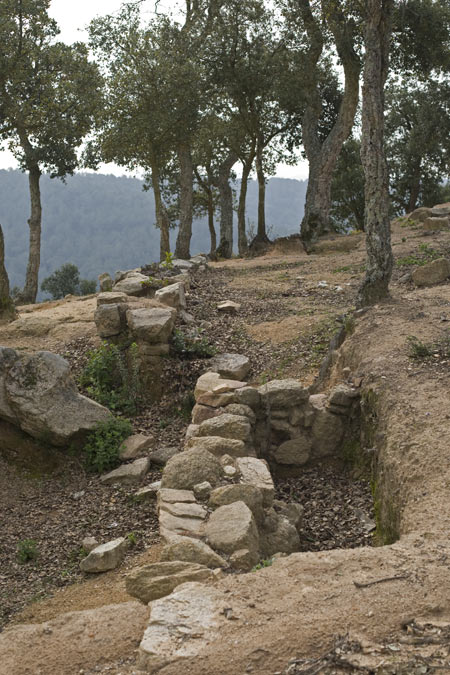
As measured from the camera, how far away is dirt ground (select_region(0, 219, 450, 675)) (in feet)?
10.2

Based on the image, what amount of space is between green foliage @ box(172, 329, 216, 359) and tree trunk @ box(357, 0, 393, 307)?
8.78ft

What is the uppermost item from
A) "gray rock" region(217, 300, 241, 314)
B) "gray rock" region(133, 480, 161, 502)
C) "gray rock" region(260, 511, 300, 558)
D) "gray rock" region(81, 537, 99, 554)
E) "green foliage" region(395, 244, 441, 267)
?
"green foliage" region(395, 244, 441, 267)

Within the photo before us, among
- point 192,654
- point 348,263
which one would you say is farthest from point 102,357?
point 348,263

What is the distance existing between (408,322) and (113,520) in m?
5.02

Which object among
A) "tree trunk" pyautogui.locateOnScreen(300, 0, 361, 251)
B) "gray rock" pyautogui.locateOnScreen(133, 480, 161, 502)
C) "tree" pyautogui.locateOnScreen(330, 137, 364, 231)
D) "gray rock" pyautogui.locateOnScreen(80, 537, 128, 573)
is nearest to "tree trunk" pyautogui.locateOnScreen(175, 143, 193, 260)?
"tree trunk" pyautogui.locateOnScreen(300, 0, 361, 251)

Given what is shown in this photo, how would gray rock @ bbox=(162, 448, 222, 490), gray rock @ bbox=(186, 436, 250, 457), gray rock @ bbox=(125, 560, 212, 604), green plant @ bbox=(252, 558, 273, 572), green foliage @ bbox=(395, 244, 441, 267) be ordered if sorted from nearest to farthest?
gray rock @ bbox=(125, 560, 212, 604) < green plant @ bbox=(252, 558, 273, 572) < gray rock @ bbox=(162, 448, 222, 490) < gray rock @ bbox=(186, 436, 250, 457) < green foliage @ bbox=(395, 244, 441, 267)

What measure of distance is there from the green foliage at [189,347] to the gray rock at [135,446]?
213 cm

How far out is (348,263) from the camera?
16.8 m

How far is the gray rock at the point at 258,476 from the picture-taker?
5613mm

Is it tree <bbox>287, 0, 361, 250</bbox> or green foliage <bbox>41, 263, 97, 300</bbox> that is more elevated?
tree <bbox>287, 0, 361, 250</bbox>

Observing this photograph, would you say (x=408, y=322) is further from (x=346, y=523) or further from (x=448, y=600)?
(x=448, y=600)

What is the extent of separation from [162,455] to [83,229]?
18214 centimetres

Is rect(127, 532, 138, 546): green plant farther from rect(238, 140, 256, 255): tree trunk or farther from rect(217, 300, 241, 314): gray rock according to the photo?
rect(238, 140, 256, 255): tree trunk

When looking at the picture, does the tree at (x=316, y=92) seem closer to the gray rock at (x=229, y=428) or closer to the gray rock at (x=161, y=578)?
the gray rock at (x=229, y=428)
